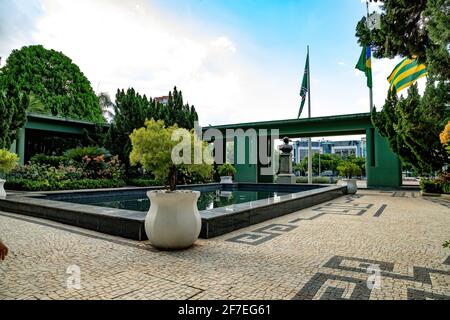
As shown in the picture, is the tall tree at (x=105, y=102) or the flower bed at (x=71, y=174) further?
the tall tree at (x=105, y=102)

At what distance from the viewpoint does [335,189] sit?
12.4 m

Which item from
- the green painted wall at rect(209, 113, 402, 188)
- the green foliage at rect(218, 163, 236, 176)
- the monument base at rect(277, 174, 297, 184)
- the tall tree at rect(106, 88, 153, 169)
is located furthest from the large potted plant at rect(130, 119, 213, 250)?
the green painted wall at rect(209, 113, 402, 188)

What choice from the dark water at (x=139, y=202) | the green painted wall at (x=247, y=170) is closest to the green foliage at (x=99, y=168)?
the dark water at (x=139, y=202)

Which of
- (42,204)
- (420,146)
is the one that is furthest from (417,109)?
(42,204)

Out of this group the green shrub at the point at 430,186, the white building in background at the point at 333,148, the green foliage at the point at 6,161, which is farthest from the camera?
the white building in background at the point at 333,148

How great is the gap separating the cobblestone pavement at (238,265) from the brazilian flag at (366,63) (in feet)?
46.0

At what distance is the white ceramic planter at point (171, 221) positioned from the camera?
3959 millimetres

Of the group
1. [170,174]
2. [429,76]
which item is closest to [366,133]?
Answer: [429,76]

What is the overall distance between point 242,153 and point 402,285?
21.5 m

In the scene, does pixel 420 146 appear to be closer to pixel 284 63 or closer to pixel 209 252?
pixel 284 63

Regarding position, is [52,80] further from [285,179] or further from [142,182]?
[285,179]

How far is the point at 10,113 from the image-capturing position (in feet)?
41.1

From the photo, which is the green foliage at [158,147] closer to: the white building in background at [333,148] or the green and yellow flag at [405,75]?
the green and yellow flag at [405,75]

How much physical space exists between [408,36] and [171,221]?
576 centimetres
